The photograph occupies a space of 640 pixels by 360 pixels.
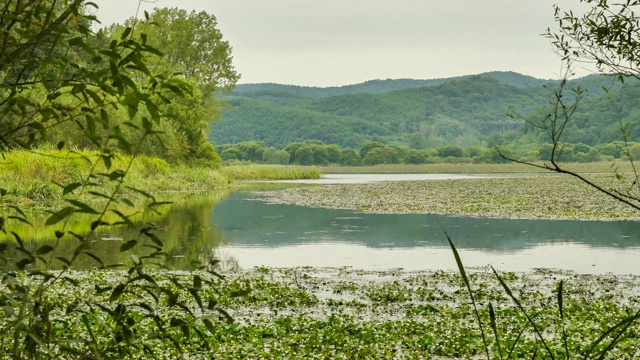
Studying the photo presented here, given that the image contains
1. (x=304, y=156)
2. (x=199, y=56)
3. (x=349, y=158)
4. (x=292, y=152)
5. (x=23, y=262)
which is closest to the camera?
(x=23, y=262)

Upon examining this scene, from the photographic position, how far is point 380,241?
23.1m

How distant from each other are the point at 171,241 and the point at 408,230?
336 inches

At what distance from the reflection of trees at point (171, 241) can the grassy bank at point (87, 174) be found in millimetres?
1831

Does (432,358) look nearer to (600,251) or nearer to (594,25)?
(594,25)

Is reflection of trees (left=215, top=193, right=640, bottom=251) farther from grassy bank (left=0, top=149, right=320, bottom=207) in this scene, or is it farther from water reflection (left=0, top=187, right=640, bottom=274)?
grassy bank (left=0, top=149, right=320, bottom=207)

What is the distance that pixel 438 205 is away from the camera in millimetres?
37875

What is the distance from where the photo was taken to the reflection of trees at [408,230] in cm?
2283

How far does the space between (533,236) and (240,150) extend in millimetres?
124695

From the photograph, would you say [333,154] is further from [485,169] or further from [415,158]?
[485,169]

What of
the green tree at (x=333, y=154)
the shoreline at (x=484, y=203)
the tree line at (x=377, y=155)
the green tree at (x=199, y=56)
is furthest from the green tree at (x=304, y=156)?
the shoreline at (x=484, y=203)

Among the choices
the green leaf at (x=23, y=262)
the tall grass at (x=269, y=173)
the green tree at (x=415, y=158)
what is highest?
the green leaf at (x=23, y=262)

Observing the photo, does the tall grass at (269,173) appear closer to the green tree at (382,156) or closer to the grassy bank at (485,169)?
the grassy bank at (485,169)

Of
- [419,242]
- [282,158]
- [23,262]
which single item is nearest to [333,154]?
[282,158]

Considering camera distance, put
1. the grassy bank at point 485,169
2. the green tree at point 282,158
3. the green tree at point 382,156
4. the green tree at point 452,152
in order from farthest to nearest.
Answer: the green tree at point 452,152 → the green tree at point 382,156 → the green tree at point 282,158 → the grassy bank at point 485,169
